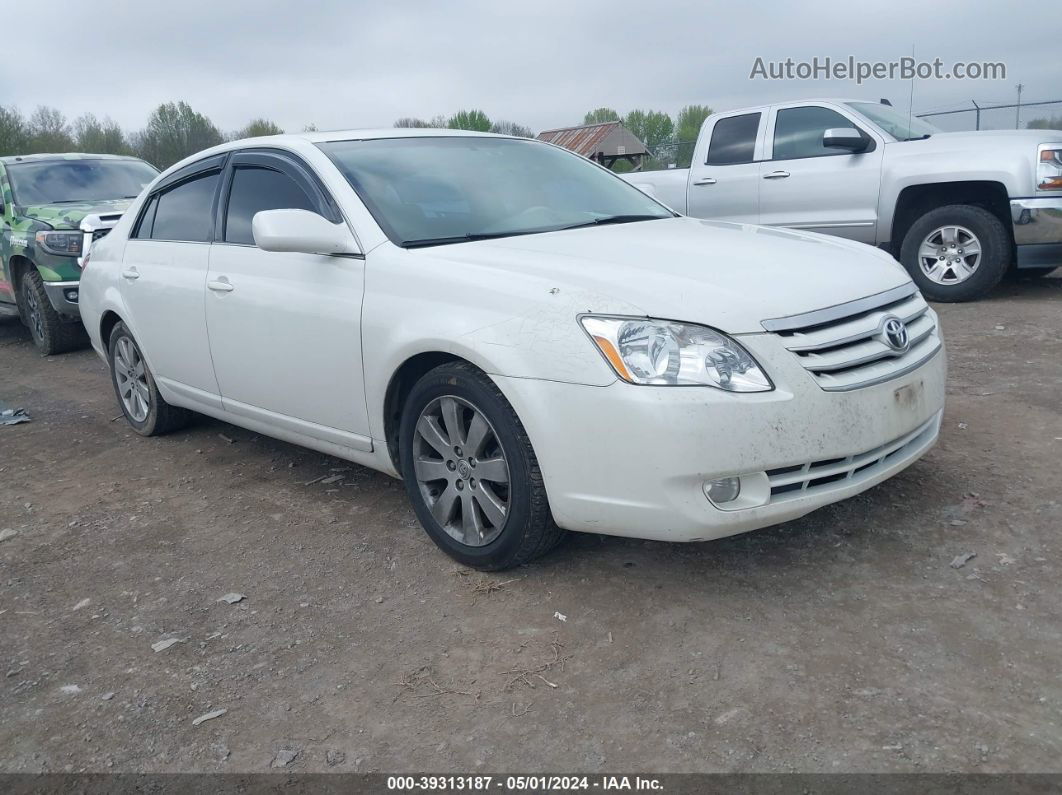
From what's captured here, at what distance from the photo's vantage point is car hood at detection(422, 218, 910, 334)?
2.94 metres

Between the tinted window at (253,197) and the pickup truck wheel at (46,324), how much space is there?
Result: 508cm

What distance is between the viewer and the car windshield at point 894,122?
8.27 m

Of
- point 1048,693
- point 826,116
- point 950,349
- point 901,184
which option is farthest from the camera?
point 826,116

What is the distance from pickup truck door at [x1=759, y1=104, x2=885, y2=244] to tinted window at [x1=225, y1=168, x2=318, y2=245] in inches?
220

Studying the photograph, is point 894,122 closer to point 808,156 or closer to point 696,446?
point 808,156

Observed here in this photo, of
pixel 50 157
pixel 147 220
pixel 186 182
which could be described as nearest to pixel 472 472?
pixel 186 182

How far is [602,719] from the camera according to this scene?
254cm

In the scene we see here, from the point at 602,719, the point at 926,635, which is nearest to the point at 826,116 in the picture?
the point at 926,635

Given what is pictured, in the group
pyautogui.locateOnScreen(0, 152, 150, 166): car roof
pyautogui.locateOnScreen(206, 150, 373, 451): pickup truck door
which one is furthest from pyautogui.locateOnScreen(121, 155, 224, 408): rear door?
pyautogui.locateOnScreen(0, 152, 150, 166): car roof

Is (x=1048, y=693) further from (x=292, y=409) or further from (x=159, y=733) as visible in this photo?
(x=292, y=409)

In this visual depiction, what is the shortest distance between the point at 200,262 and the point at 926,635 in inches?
143

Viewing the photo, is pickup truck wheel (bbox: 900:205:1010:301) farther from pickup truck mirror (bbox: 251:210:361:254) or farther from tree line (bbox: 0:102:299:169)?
tree line (bbox: 0:102:299:169)

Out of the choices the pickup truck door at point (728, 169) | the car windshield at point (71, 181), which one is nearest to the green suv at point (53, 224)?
the car windshield at point (71, 181)

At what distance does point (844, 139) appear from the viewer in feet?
25.5
